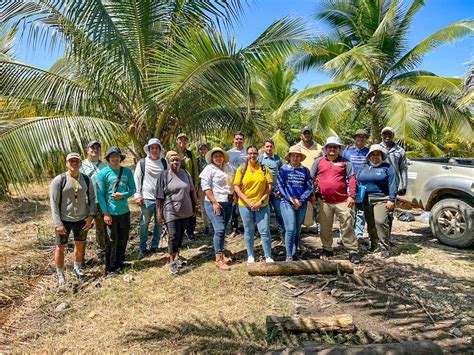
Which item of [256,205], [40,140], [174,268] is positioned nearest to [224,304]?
[174,268]

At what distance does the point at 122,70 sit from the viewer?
531 centimetres

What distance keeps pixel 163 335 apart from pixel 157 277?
1.41 metres

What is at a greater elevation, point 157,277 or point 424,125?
point 424,125

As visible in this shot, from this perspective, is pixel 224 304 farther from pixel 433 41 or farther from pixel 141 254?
pixel 433 41

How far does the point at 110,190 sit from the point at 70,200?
516mm

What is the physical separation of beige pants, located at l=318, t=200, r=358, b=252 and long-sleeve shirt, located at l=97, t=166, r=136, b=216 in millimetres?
2798

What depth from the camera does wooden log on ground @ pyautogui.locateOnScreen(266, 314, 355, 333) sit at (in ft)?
10.6

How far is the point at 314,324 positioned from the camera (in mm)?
3271

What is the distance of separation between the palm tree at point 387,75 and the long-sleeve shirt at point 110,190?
662 centimetres

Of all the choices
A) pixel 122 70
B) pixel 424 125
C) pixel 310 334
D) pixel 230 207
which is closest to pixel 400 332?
pixel 310 334

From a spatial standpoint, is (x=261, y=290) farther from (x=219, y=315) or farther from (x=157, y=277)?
(x=157, y=277)

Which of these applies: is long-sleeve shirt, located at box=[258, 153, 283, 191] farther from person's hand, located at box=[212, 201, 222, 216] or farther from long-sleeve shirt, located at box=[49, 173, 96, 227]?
long-sleeve shirt, located at box=[49, 173, 96, 227]

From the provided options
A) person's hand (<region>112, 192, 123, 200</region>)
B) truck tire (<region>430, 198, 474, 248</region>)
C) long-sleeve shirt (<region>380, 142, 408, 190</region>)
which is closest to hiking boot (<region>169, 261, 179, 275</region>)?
person's hand (<region>112, 192, 123, 200</region>)

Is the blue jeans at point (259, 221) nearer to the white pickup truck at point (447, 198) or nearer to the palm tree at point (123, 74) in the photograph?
the palm tree at point (123, 74)
